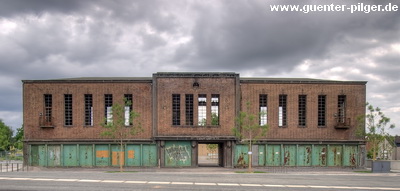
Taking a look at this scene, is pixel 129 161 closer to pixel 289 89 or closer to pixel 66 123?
pixel 66 123

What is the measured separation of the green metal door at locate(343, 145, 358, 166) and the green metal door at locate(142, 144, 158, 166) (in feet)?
66.6

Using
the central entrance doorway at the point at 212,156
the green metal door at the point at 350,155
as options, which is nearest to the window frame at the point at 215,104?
the central entrance doorway at the point at 212,156

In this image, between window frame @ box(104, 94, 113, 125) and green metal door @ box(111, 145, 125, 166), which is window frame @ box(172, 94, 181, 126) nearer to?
green metal door @ box(111, 145, 125, 166)

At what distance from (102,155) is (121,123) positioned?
546 cm

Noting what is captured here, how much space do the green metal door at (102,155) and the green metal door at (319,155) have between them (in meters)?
21.9

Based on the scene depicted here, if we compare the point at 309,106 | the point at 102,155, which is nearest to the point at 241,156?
the point at 309,106

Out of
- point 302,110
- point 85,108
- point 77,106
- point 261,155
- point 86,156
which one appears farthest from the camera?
point 302,110

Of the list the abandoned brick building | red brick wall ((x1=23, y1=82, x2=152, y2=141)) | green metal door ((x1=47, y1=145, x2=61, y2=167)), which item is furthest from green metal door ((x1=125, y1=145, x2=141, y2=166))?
green metal door ((x1=47, y1=145, x2=61, y2=167))

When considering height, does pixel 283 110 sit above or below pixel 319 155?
above

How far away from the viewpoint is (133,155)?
37.0 m

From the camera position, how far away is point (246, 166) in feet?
120

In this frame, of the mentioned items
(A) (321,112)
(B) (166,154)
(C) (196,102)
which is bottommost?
(B) (166,154)

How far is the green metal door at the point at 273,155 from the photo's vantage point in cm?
3719

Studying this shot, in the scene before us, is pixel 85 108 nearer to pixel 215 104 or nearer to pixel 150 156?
pixel 150 156
